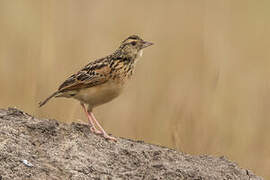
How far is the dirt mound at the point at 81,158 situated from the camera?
18.0 feet

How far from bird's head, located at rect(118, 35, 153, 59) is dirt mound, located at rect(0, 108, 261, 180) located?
1730 millimetres

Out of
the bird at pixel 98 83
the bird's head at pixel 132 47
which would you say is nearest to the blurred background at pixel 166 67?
the bird at pixel 98 83

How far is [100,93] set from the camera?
7906 millimetres

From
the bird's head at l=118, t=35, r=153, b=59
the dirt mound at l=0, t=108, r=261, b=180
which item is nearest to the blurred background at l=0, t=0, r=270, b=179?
the bird's head at l=118, t=35, r=153, b=59

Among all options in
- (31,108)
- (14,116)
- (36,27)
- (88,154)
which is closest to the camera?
(88,154)

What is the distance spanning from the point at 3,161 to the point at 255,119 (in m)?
5.57

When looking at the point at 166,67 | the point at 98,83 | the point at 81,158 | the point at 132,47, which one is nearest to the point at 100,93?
the point at 98,83

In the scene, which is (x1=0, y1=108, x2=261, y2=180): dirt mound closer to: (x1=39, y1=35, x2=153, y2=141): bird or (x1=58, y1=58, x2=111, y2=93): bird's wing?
(x1=39, y1=35, x2=153, y2=141): bird

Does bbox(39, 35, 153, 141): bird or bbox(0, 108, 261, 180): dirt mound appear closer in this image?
bbox(0, 108, 261, 180): dirt mound

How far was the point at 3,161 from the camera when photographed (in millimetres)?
5387

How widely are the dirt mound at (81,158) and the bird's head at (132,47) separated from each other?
1730mm

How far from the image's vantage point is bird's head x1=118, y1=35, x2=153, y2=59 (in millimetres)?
8383

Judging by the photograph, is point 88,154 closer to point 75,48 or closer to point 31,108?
point 31,108

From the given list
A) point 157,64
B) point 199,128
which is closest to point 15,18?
point 157,64
